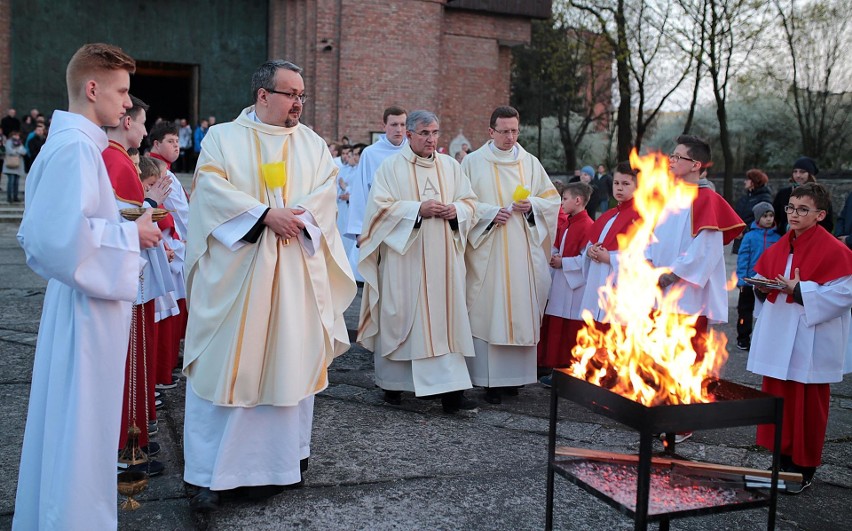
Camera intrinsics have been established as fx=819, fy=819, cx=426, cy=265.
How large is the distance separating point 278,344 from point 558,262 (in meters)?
3.17

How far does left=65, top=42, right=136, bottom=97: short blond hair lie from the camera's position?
3.04 m

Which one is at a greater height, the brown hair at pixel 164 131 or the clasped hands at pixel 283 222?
the brown hair at pixel 164 131

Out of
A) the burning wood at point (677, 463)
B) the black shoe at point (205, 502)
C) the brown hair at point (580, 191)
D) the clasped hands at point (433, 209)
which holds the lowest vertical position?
the black shoe at point (205, 502)

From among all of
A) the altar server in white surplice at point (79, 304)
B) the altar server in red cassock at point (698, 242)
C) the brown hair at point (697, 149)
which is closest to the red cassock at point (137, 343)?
the altar server in white surplice at point (79, 304)

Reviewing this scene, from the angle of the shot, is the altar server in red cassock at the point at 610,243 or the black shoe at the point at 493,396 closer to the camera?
the altar server in red cassock at the point at 610,243

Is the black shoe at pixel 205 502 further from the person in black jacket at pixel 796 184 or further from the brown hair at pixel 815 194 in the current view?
the person in black jacket at pixel 796 184

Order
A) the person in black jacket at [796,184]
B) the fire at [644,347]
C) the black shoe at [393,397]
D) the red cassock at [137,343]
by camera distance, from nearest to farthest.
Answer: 1. the fire at [644,347]
2. the red cassock at [137,343]
3. the black shoe at [393,397]
4. the person in black jacket at [796,184]

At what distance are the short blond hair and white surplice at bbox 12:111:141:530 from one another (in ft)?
0.45

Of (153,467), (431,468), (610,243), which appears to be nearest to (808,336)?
(610,243)

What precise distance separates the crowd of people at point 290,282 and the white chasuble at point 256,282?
11 millimetres

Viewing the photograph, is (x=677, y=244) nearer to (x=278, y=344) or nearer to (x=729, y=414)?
(x=729, y=414)

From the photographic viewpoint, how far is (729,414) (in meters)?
2.99

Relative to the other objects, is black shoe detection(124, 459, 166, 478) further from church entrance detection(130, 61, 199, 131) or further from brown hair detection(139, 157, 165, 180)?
church entrance detection(130, 61, 199, 131)

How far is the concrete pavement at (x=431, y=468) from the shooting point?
3850 mm
